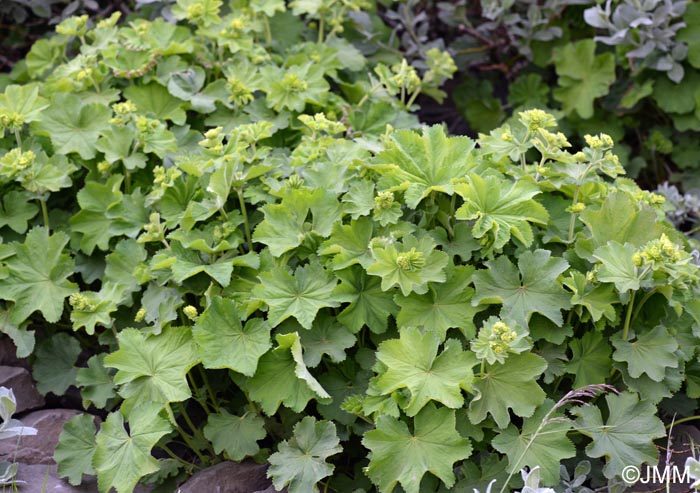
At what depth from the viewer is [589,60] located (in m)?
3.94

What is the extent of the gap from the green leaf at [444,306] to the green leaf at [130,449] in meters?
0.71

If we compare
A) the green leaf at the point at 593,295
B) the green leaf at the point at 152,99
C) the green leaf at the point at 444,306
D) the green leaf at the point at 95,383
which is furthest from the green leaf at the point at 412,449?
the green leaf at the point at 152,99

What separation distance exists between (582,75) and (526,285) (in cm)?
200

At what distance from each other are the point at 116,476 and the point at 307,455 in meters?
0.51

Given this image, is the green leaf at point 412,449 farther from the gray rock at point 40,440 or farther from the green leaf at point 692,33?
the green leaf at point 692,33

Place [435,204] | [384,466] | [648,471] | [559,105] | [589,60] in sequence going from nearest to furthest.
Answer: [384,466], [648,471], [435,204], [589,60], [559,105]

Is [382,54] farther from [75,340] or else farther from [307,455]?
[307,455]

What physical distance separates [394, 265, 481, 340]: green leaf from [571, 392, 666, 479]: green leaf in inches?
14.9

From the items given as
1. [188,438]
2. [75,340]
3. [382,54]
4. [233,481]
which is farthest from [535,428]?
[382,54]

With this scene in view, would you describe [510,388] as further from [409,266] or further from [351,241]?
[351,241]

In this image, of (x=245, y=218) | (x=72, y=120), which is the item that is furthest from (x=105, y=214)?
(x=245, y=218)

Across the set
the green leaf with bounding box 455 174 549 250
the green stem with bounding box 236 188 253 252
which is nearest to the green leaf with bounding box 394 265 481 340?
the green leaf with bounding box 455 174 549 250

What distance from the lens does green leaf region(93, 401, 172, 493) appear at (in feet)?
7.25

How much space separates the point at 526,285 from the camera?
229 centimetres
